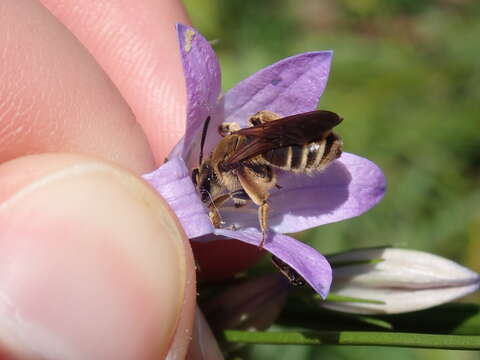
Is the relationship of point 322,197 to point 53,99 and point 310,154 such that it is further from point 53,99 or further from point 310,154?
point 53,99

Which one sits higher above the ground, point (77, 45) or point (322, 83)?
point (77, 45)

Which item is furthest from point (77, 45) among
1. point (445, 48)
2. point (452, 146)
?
point (445, 48)

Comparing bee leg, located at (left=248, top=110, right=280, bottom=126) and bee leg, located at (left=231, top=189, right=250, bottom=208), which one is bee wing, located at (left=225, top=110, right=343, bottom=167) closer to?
bee leg, located at (left=248, top=110, right=280, bottom=126)

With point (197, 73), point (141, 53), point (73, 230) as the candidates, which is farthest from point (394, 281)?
point (141, 53)

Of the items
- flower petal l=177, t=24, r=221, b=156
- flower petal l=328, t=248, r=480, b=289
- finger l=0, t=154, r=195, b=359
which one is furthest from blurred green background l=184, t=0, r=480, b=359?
finger l=0, t=154, r=195, b=359

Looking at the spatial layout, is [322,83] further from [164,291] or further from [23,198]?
[23,198]
